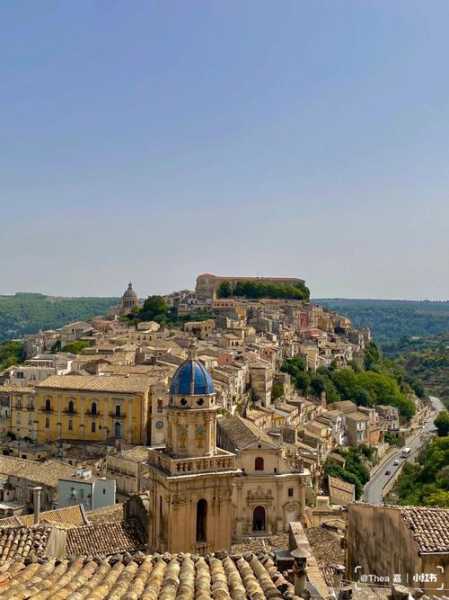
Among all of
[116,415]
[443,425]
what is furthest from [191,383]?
[443,425]

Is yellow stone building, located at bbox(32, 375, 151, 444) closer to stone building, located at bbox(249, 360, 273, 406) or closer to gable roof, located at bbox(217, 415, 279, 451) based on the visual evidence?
gable roof, located at bbox(217, 415, 279, 451)

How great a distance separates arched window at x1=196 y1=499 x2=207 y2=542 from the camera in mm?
21625

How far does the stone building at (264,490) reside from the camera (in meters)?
29.4

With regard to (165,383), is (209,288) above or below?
above

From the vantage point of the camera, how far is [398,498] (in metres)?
49.6

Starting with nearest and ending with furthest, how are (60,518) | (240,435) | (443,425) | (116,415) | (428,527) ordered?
(428,527), (60,518), (240,435), (116,415), (443,425)

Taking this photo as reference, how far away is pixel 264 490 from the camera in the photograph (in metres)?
30.0

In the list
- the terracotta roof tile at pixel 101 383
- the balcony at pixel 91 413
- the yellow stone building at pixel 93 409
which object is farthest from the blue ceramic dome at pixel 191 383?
the balcony at pixel 91 413

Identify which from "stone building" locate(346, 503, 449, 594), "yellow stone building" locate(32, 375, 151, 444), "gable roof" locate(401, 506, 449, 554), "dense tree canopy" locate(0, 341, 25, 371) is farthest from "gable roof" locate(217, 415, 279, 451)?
"dense tree canopy" locate(0, 341, 25, 371)

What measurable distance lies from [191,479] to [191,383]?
292cm

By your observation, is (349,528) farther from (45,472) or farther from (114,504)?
(45,472)

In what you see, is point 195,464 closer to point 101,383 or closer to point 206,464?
point 206,464

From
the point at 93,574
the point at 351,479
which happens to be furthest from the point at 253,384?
the point at 93,574

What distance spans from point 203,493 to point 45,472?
16.0 meters
